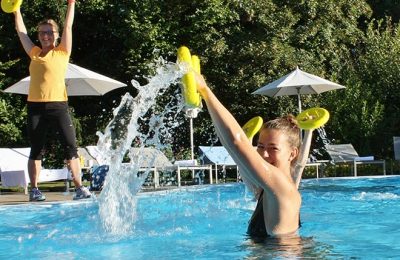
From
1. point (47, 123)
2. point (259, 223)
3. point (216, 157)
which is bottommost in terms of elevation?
point (259, 223)

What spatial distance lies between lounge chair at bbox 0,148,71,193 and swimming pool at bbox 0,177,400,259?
2.62 meters

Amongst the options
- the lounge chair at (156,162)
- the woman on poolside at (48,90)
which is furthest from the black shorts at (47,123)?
the lounge chair at (156,162)

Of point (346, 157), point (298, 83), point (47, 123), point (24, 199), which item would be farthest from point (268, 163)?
point (346, 157)

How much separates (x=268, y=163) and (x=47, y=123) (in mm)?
4099

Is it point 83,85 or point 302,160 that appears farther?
point 83,85

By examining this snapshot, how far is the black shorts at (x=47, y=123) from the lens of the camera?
6.43 m

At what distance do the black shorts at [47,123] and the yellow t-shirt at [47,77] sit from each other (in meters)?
0.07

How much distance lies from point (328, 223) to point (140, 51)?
1153 cm

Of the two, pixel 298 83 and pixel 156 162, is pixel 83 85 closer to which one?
pixel 156 162

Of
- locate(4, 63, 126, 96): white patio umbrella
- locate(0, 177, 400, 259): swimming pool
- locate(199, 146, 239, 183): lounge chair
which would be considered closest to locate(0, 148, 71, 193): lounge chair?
locate(4, 63, 126, 96): white patio umbrella

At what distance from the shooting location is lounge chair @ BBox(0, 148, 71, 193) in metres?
10.1

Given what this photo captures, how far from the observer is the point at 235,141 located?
8.51 feet

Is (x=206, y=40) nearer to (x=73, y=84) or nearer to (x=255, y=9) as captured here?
(x=255, y=9)

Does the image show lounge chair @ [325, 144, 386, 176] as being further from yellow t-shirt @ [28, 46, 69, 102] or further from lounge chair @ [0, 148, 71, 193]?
yellow t-shirt @ [28, 46, 69, 102]
